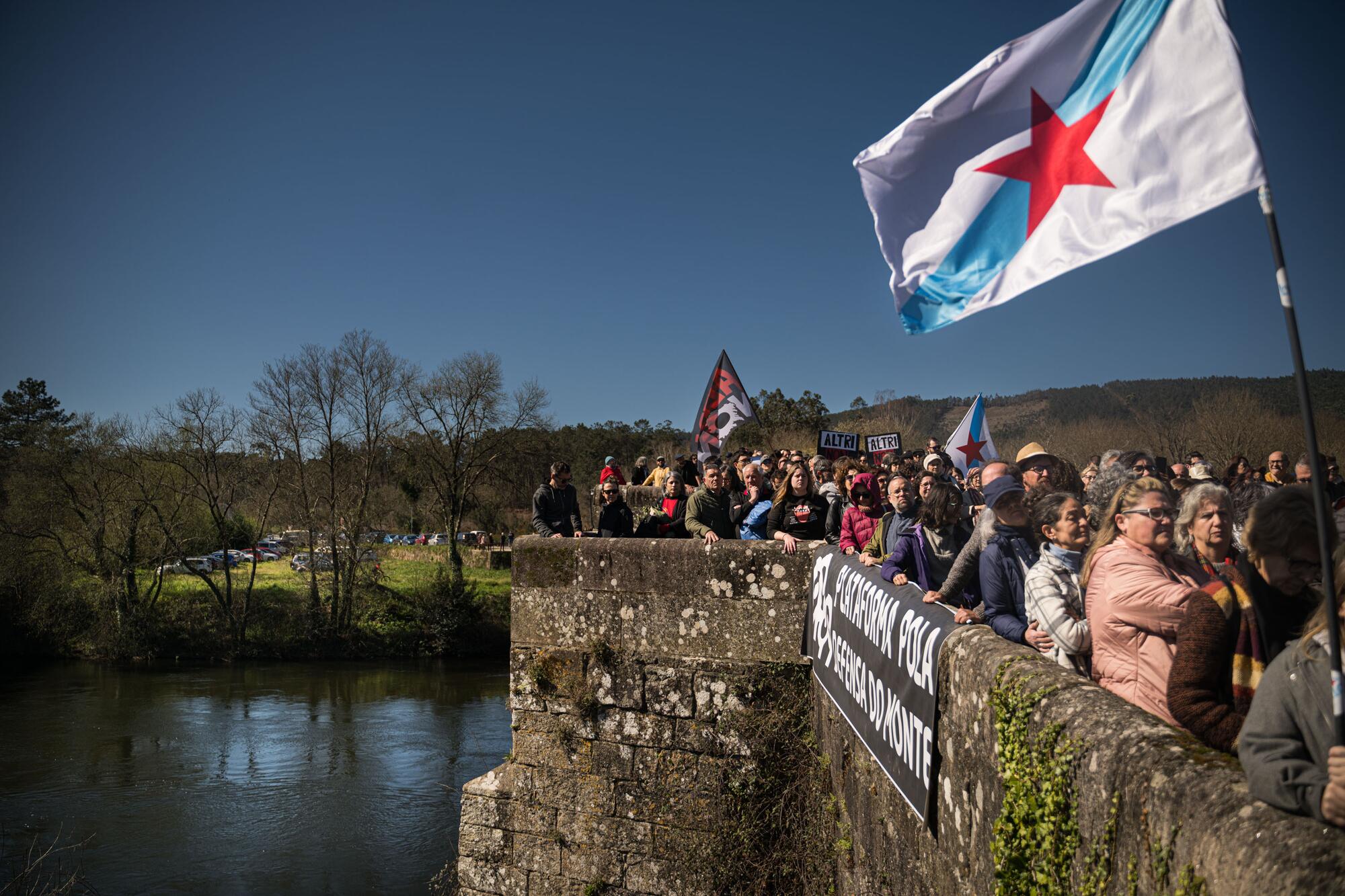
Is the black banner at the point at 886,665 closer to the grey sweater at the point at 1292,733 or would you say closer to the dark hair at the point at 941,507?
the dark hair at the point at 941,507

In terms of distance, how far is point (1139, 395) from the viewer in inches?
1582

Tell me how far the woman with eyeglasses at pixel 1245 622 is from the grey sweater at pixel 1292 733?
367 mm

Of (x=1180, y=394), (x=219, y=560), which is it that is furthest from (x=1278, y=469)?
(x=219, y=560)

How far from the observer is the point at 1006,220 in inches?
142

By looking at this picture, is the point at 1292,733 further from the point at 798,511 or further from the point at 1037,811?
the point at 798,511

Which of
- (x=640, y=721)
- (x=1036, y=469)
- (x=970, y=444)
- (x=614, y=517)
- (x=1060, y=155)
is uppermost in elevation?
(x=1060, y=155)

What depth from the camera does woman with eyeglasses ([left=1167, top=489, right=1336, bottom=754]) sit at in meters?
2.12

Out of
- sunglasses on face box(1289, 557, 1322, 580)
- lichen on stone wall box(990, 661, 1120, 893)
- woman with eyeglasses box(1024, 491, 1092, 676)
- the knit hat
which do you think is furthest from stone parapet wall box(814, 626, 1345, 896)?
the knit hat

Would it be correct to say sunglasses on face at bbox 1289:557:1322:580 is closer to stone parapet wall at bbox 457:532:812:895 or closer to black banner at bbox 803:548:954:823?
black banner at bbox 803:548:954:823

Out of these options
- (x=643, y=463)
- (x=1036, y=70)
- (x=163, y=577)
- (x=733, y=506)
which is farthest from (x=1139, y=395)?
(x=163, y=577)

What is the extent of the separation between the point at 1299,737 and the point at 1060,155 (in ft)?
7.94

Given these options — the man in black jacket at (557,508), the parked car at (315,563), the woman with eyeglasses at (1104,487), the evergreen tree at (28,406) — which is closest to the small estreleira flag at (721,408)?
the man in black jacket at (557,508)

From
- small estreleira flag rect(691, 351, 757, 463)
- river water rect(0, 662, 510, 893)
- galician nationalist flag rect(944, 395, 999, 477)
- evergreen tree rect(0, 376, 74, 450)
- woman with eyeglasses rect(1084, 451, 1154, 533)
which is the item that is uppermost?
evergreen tree rect(0, 376, 74, 450)

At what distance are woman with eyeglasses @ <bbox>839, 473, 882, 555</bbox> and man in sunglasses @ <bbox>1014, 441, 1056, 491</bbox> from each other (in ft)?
3.16
